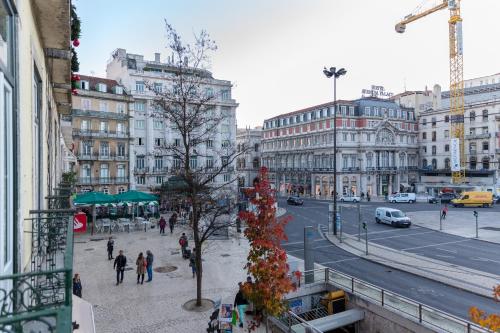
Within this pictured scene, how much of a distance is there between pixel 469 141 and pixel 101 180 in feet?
209

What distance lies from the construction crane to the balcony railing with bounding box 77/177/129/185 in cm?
5431

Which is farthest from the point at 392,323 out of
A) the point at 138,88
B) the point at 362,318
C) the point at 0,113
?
the point at 138,88

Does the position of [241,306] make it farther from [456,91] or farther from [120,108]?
[456,91]

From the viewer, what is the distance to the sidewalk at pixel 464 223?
28.7 meters

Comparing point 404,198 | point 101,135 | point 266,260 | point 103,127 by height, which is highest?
point 103,127

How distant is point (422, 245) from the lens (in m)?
25.0

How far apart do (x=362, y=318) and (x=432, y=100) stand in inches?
2817

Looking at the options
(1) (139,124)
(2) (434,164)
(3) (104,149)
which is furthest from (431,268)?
(2) (434,164)

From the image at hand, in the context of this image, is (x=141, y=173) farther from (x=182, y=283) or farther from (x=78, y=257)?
(x=182, y=283)

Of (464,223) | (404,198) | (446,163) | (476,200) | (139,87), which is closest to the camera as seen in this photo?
(464,223)

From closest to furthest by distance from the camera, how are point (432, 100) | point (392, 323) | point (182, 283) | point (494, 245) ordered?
point (392, 323)
point (182, 283)
point (494, 245)
point (432, 100)

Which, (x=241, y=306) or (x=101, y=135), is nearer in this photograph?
(x=241, y=306)

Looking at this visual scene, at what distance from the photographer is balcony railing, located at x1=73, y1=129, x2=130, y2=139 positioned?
1598 inches

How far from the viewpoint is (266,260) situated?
10.7 meters
